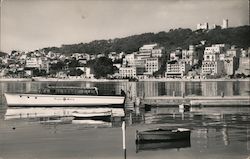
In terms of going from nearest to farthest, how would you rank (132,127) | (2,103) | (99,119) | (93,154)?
1. (93,154)
2. (132,127)
3. (99,119)
4. (2,103)

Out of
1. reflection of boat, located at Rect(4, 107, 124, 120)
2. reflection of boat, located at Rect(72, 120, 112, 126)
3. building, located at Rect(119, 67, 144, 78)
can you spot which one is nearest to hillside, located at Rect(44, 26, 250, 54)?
building, located at Rect(119, 67, 144, 78)

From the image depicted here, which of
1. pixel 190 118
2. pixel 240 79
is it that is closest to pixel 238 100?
pixel 190 118

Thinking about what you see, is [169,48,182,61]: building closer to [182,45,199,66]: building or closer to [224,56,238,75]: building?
[182,45,199,66]: building

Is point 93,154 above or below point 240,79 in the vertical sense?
below

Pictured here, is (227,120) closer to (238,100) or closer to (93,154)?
(238,100)

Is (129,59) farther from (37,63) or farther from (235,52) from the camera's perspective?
(235,52)

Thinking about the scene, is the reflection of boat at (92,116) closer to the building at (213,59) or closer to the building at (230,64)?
the building at (213,59)

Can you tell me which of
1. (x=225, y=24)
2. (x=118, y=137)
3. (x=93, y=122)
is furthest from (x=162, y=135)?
(x=93, y=122)

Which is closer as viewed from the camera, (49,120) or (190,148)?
(190,148)
